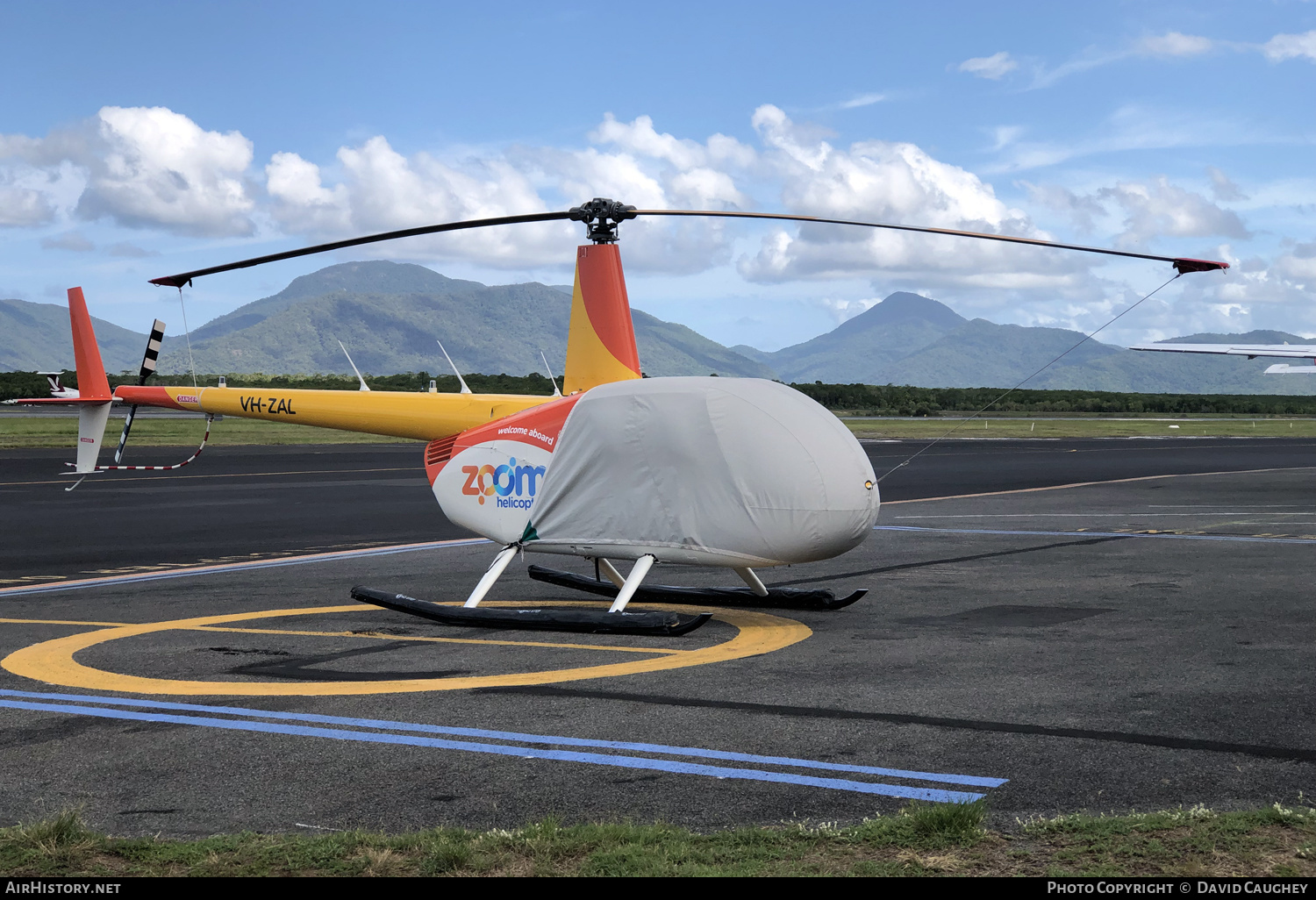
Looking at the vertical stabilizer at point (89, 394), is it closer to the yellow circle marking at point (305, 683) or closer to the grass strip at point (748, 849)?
the yellow circle marking at point (305, 683)

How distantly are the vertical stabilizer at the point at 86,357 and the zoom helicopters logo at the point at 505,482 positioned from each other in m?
11.2

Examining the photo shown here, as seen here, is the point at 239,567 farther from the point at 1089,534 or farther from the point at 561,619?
the point at 1089,534

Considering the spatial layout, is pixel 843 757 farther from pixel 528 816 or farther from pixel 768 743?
pixel 528 816

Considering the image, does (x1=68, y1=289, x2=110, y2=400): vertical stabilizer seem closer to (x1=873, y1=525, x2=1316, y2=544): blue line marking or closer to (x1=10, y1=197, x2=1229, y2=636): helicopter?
(x1=10, y1=197, x2=1229, y2=636): helicopter

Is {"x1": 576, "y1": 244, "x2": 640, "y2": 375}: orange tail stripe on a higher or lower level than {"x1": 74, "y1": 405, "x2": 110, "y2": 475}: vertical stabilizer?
higher

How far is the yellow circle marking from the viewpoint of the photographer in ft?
27.0

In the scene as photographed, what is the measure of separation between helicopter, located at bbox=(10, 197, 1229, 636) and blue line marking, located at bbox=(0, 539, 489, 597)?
3.73m

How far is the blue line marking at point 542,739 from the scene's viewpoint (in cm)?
600

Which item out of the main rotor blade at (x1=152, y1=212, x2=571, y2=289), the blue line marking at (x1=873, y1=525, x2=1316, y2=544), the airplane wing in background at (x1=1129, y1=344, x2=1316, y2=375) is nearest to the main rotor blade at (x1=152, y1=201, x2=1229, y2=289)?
the main rotor blade at (x1=152, y1=212, x2=571, y2=289)

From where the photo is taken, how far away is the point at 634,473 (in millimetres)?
10797

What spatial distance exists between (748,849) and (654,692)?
331 centimetres

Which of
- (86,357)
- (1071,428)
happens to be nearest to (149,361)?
(86,357)
